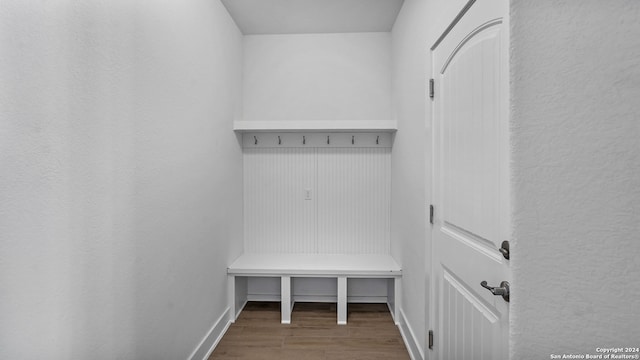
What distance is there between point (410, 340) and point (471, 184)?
55.9 inches

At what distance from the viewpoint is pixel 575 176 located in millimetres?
888

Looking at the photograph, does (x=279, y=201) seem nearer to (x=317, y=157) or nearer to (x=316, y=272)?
(x=317, y=157)

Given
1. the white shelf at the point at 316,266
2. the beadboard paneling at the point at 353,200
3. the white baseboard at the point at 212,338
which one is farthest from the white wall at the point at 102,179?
the beadboard paneling at the point at 353,200

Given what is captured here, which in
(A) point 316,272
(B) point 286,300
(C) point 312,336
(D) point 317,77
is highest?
(D) point 317,77

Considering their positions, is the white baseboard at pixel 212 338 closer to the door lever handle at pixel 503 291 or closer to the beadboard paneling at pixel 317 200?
the beadboard paneling at pixel 317 200

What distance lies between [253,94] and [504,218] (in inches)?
98.4

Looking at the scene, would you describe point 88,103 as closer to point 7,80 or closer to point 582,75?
point 7,80

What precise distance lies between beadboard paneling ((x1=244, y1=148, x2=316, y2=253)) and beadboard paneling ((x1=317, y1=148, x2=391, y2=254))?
122 mm

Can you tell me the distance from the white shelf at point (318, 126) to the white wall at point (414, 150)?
156mm

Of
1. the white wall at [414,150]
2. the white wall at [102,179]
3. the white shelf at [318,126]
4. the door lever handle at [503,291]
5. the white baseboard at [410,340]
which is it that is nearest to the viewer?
the white wall at [102,179]

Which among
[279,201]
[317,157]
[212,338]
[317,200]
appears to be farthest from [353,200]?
[212,338]

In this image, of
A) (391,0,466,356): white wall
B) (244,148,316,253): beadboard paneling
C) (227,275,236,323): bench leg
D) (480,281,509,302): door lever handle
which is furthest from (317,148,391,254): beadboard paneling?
(480,281,509,302): door lever handle

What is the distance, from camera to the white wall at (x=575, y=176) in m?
0.85

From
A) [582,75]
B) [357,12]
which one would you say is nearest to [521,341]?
[582,75]
